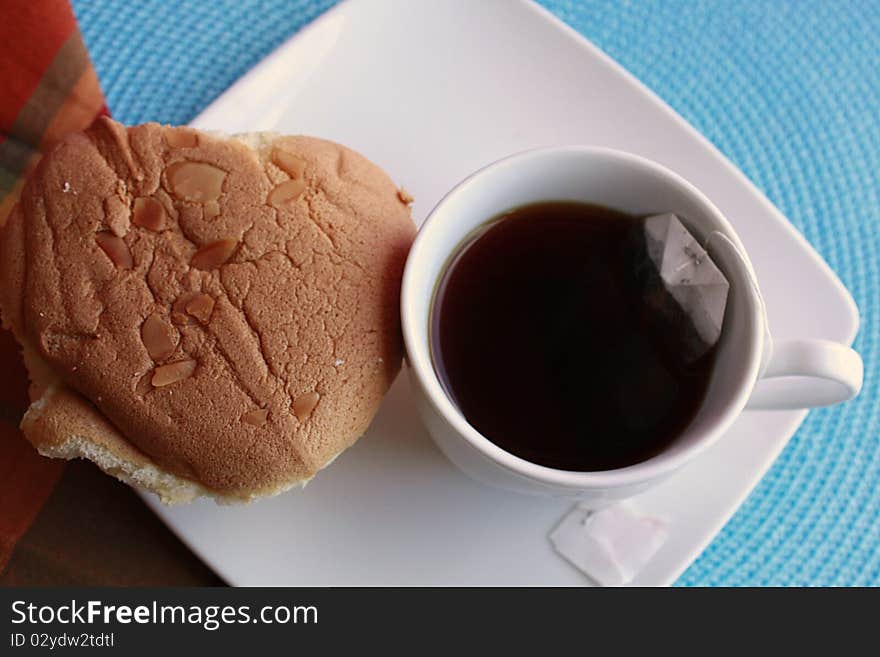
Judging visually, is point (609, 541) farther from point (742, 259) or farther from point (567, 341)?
point (742, 259)

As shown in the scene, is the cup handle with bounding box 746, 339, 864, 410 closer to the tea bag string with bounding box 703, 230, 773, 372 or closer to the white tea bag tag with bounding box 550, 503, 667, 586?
the tea bag string with bounding box 703, 230, 773, 372

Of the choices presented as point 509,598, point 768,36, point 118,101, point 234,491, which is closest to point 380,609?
point 509,598

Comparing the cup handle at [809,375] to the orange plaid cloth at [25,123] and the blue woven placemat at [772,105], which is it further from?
the orange plaid cloth at [25,123]

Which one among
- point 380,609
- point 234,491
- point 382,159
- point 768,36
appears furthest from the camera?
point 768,36

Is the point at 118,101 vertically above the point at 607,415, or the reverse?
the point at 607,415

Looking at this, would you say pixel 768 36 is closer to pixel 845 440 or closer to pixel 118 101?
pixel 845 440

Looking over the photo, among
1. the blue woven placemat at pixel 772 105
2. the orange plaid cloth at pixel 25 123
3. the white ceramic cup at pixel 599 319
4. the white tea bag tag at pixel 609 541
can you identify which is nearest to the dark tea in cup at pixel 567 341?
the white ceramic cup at pixel 599 319

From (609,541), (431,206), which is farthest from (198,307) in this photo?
(609,541)
